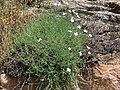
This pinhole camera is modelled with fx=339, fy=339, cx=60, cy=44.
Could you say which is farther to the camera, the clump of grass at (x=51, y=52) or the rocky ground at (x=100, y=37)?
the rocky ground at (x=100, y=37)

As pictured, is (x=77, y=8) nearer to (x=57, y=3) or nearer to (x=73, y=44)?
(x=57, y=3)

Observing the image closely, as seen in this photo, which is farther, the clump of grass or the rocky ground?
the rocky ground

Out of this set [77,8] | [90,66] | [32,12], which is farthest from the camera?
[77,8]

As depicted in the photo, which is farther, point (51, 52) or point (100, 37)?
point (100, 37)

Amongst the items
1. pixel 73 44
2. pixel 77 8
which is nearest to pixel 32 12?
pixel 77 8
